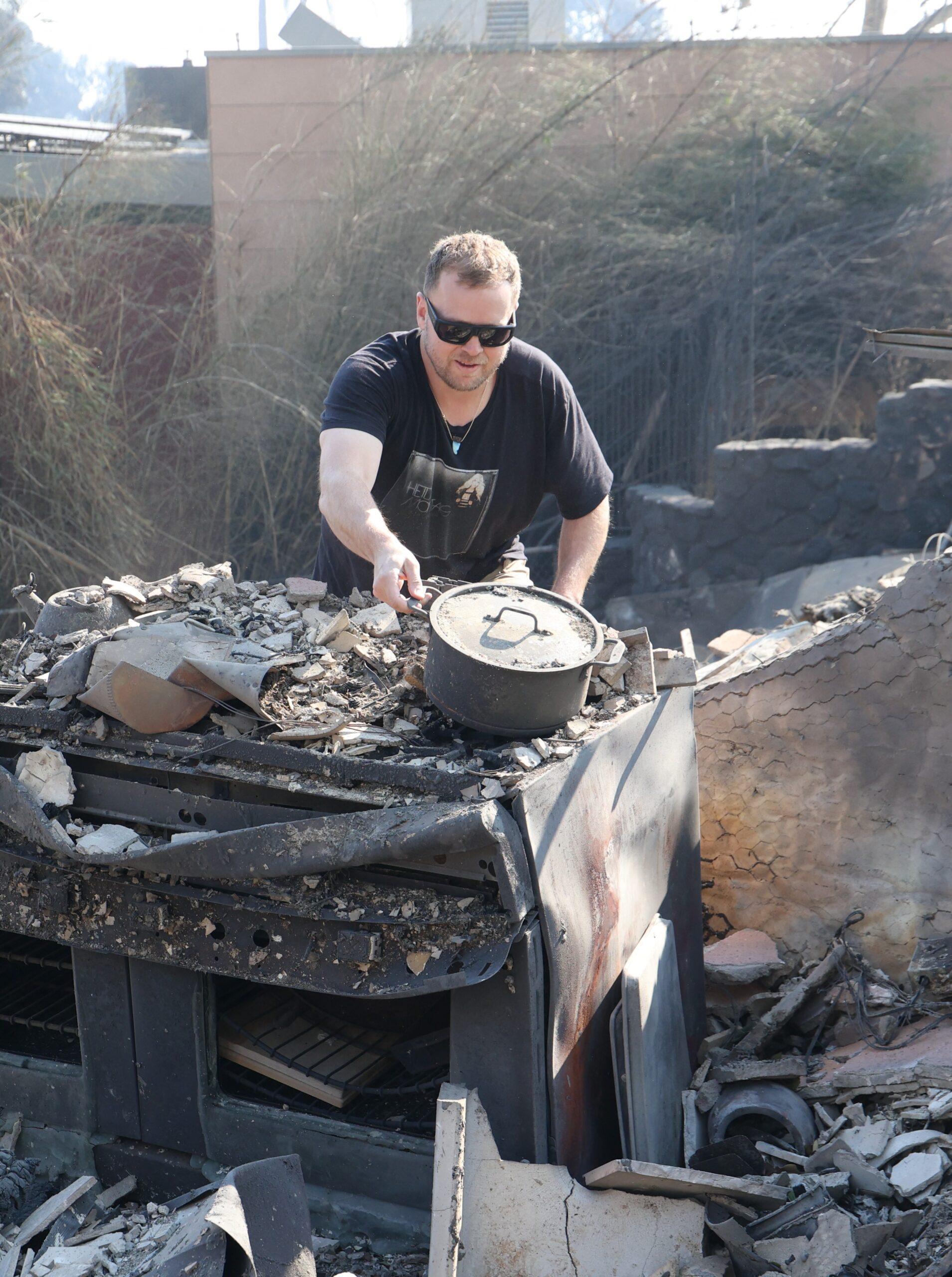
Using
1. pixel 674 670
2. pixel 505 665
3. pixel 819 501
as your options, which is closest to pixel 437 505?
pixel 674 670

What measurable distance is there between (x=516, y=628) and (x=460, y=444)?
1.13m

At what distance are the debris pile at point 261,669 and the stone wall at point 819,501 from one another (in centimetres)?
536

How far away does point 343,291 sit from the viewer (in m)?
8.02

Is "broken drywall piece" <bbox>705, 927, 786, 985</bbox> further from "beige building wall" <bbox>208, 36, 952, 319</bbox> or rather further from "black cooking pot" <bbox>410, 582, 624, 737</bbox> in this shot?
"beige building wall" <bbox>208, 36, 952, 319</bbox>

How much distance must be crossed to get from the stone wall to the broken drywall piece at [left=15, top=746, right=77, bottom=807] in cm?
612

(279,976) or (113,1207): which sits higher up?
(279,976)

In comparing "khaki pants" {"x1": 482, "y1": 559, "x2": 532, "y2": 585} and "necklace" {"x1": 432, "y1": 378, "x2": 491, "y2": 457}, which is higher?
"necklace" {"x1": 432, "y1": 378, "x2": 491, "y2": 457}

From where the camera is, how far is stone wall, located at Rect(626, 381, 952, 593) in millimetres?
7414

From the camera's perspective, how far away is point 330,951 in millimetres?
2021

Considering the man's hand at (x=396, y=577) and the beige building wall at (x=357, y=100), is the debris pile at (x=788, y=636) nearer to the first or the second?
the man's hand at (x=396, y=577)

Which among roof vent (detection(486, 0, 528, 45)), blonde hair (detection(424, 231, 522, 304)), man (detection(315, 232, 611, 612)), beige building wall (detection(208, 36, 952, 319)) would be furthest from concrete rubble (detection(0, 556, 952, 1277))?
roof vent (detection(486, 0, 528, 45))

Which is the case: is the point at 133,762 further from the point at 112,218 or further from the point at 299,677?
the point at 112,218

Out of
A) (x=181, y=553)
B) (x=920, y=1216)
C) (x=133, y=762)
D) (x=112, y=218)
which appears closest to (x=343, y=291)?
(x=112, y=218)

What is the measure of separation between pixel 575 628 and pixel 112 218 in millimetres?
7056
